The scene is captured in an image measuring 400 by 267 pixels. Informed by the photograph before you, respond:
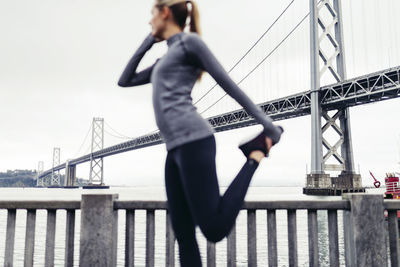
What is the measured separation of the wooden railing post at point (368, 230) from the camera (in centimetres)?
237

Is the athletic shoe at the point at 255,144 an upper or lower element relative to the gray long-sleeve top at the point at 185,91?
lower

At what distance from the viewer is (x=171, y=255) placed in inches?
95.2

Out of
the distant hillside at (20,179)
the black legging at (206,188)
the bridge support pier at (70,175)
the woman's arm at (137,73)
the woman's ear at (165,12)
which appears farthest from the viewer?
the distant hillside at (20,179)

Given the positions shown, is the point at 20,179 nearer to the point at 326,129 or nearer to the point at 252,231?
the point at 326,129

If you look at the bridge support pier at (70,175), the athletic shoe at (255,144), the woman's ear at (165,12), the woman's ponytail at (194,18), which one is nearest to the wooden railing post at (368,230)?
the athletic shoe at (255,144)

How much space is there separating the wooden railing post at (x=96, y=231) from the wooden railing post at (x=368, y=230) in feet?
5.08

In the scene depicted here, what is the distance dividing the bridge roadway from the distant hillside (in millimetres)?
63140

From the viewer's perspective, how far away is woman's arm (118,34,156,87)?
5.47 feet

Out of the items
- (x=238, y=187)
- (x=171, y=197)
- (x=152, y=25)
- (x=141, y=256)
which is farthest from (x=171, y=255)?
(x=141, y=256)

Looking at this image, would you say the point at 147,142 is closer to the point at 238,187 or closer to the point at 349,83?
the point at 349,83

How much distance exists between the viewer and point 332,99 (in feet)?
99.9

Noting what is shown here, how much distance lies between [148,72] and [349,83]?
30627 millimetres

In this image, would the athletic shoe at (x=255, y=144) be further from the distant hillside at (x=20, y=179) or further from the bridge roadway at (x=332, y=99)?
the distant hillside at (x=20, y=179)

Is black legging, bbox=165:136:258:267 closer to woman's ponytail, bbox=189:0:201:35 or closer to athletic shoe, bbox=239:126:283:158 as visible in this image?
athletic shoe, bbox=239:126:283:158
